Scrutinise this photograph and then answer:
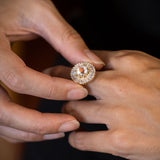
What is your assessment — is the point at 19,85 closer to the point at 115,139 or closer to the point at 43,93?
the point at 43,93

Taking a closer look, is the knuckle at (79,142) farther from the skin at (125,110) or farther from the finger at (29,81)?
the finger at (29,81)

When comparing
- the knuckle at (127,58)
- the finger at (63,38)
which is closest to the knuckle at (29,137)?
the finger at (63,38)

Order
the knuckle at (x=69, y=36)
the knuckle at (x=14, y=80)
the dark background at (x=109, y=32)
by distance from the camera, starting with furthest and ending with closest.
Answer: the dark background at (x=109, y=32)
the knuckle at (x=69, y=36)
the knuckle at (x=14, y=80)

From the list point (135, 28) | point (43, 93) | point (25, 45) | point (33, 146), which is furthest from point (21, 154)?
point (135, 28)

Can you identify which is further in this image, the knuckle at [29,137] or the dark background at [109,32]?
the dark background at [109,32]

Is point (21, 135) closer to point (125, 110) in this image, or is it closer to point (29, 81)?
point (29, 81)

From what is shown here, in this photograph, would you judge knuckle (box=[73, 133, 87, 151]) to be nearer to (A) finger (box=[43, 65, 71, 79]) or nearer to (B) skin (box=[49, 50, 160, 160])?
(B) skin (box=[49, 50, 160, 160])

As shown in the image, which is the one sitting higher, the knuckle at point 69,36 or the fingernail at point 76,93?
the knuckle at point 69,36
